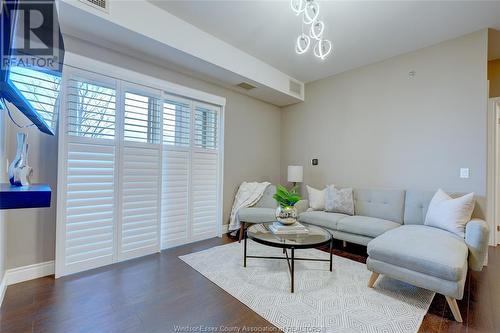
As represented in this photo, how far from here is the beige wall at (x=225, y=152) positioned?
2307 mm

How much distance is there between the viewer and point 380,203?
333 centimetres

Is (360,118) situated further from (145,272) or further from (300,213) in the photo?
(145,272)

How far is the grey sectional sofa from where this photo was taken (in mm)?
1800

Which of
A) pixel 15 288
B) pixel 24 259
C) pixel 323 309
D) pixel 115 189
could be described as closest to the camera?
pixel 323 309

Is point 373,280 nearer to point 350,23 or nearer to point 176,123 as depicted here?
point 350,23

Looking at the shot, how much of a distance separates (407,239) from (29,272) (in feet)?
12.0

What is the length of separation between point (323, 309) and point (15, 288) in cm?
274

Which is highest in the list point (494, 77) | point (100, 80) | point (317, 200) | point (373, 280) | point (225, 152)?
point (494, 77)

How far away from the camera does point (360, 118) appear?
388cm

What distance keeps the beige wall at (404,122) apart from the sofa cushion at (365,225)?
797mm

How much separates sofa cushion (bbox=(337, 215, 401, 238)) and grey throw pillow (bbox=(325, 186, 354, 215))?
226 mm

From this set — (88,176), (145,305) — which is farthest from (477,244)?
(88,176)

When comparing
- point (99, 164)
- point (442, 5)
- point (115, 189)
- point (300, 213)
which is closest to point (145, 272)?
point (115, 189)

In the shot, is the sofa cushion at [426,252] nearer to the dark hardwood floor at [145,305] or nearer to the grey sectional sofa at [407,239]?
the grey sectional sofa at [407,239]
